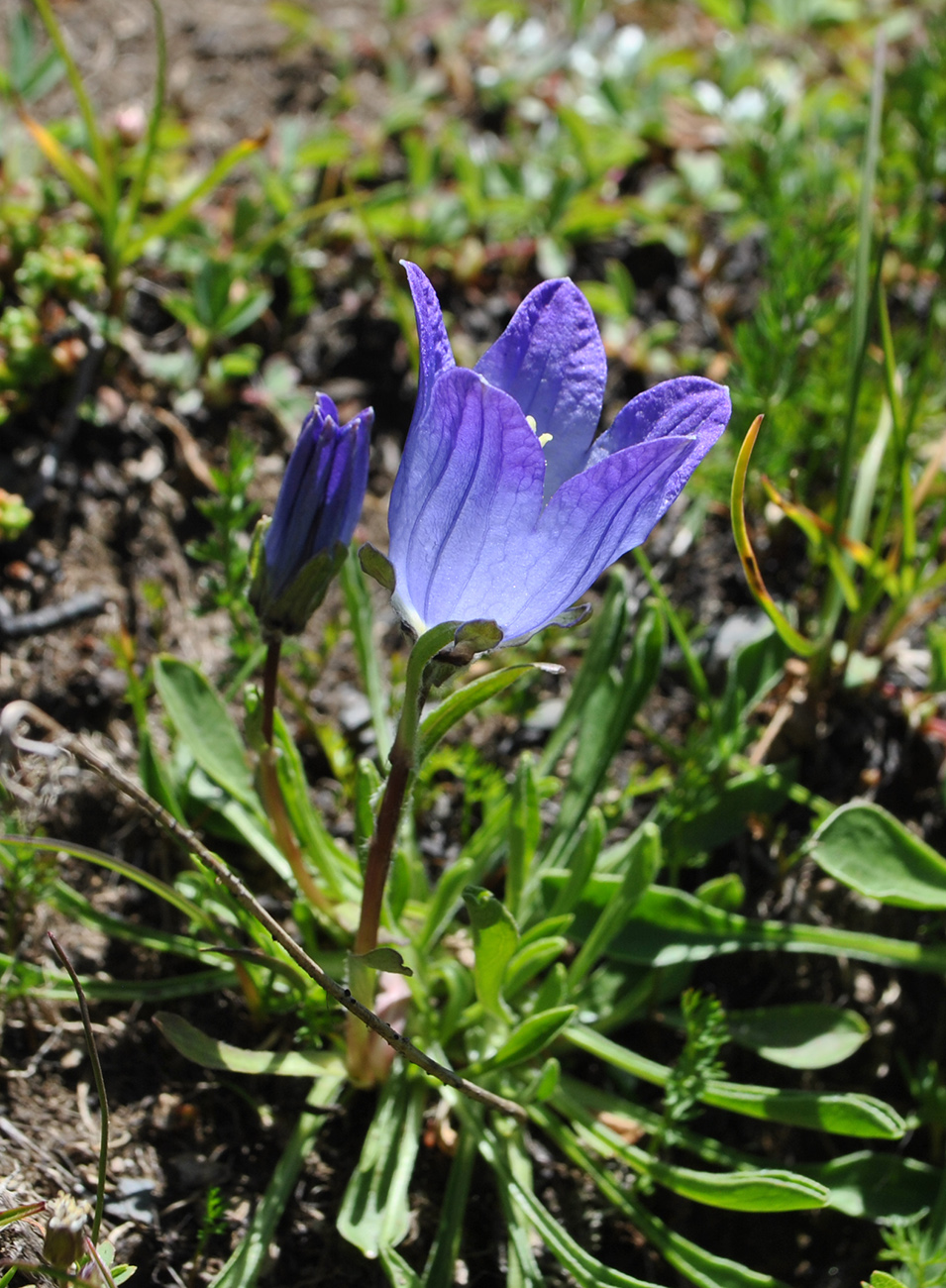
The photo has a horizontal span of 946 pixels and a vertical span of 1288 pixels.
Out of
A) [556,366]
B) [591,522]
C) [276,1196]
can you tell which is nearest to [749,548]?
[556,366]

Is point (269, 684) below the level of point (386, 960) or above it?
above

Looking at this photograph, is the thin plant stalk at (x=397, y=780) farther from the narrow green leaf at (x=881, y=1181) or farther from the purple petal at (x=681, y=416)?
the narrow green leaf at (x=881, y=1181)

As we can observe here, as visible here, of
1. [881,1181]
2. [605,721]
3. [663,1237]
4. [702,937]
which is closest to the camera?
[663,1237]

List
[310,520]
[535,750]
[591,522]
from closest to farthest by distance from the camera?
[591,522] → [310,520] → [535,750]

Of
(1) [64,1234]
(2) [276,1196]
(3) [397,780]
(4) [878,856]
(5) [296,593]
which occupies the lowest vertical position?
(1) [64,1234]

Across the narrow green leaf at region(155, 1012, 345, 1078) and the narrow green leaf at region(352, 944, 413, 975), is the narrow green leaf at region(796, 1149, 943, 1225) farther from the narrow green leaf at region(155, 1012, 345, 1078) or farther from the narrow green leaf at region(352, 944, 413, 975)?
the narrow green leaf at region(352, 944, 413, 975)

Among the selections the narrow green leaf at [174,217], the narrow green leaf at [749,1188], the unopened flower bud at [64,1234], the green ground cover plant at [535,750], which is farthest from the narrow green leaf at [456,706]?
the narrow green leaf at [174,217]

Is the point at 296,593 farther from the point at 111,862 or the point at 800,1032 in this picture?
the point at 800,1032

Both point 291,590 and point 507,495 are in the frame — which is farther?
point 291,590
